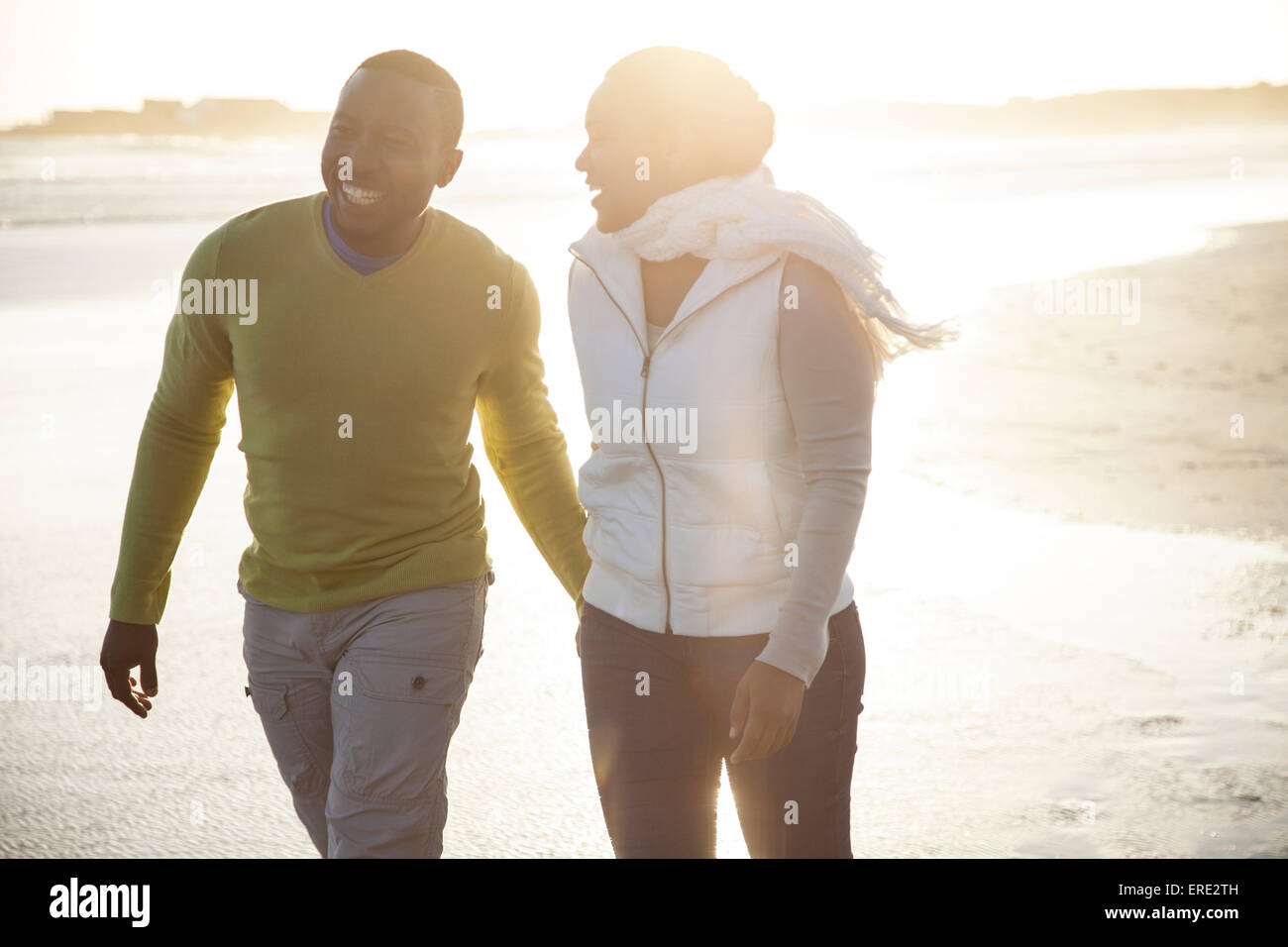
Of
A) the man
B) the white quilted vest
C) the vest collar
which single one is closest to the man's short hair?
the man

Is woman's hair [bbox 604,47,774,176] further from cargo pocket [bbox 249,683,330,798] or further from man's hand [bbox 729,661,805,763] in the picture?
cargo pocket [bbox 249,683,330,798]

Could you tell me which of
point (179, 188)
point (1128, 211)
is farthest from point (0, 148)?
point (1128, 211)

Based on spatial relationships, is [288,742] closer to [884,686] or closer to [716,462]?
[716,462]

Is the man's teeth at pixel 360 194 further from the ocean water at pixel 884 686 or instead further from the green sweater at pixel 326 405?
the ocean water at pixel 884 686

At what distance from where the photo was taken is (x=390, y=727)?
2.62 m

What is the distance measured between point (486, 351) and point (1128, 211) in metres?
27.2

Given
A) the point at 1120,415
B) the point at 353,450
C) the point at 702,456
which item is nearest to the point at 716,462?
the point at 702,456

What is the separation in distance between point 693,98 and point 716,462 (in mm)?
622

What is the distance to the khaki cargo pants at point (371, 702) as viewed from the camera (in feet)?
8.55

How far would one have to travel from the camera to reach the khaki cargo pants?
8.55ft

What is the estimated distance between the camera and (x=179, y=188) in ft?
111

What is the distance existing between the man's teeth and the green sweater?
104mm

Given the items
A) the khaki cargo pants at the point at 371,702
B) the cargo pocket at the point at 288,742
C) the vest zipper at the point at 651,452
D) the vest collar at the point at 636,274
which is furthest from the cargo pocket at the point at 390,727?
the vest collar at the point at 636,274

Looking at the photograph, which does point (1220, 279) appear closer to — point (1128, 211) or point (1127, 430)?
point (1127, 430)
